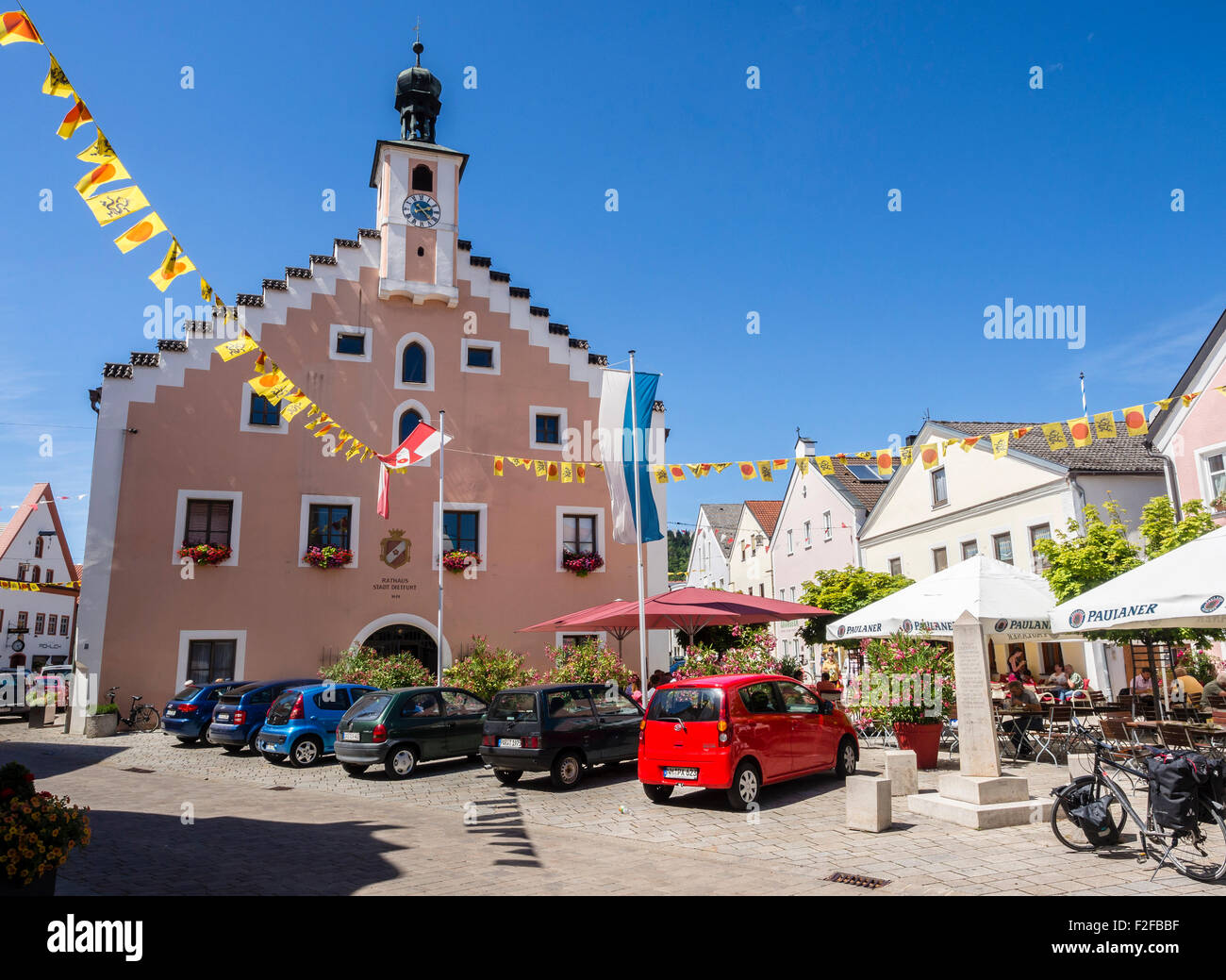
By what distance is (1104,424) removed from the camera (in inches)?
508

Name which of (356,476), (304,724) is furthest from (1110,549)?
(356,476)

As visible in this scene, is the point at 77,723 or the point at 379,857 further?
the point at 77,723

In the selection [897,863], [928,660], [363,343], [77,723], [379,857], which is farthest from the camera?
[363,343]

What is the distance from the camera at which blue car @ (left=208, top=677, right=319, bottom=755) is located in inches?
703

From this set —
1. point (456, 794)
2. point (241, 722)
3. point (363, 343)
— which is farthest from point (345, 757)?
point (363, 343)

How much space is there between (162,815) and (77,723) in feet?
44.8

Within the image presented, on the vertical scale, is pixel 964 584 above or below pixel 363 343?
below

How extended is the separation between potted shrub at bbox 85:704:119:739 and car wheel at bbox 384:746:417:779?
1110 cm

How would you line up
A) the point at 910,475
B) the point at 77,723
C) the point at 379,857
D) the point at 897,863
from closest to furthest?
the point at 897,863 → the point at 379,857 → the point at 77,723 → the point at 910,475

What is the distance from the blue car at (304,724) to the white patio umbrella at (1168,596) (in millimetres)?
12759

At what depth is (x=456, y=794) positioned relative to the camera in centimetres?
1290

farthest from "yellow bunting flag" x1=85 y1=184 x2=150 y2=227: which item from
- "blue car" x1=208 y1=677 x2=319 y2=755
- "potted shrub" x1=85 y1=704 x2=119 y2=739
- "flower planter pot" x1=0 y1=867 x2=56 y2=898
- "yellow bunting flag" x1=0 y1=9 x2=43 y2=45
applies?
"potted shrub" x1=85 y1=704 x2=119 y2=739

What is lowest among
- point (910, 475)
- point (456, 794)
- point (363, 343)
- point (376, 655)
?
point (456, 794)

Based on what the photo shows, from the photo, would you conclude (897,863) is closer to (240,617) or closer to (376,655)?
(376,655)
